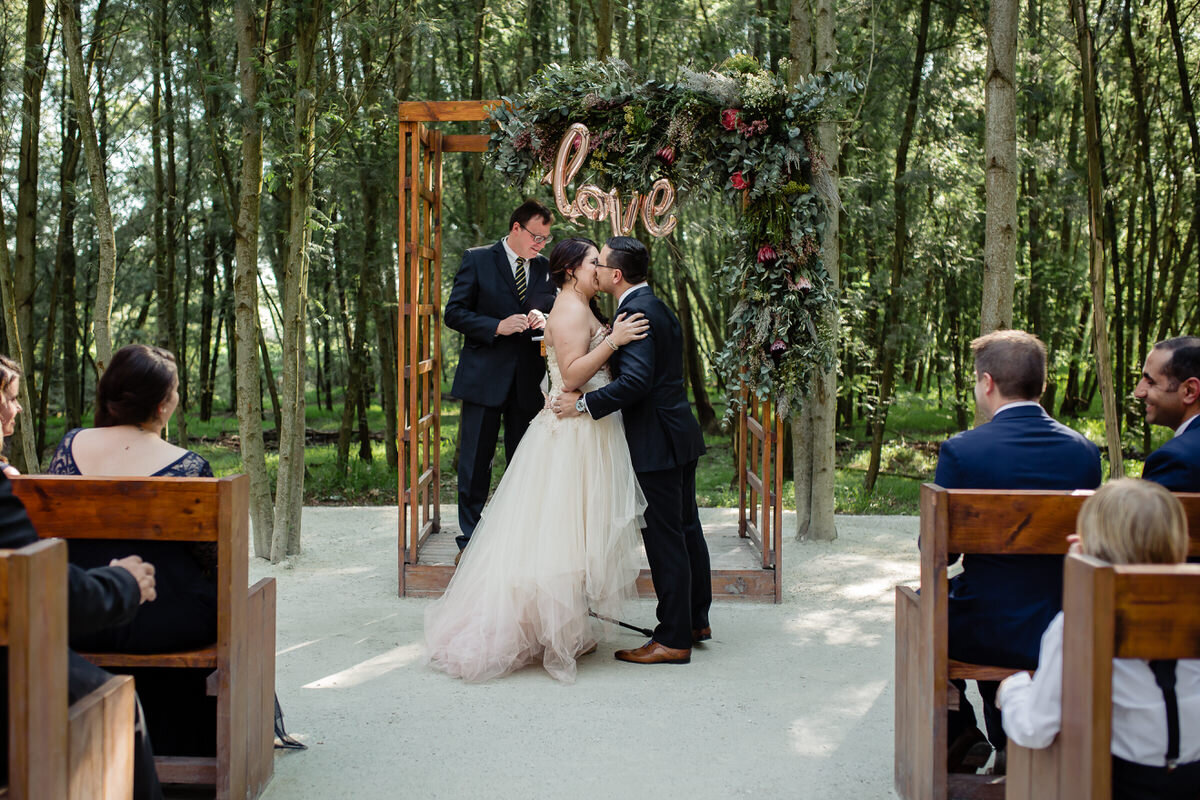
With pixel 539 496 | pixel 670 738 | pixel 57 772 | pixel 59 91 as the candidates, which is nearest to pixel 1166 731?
pixel 670 738

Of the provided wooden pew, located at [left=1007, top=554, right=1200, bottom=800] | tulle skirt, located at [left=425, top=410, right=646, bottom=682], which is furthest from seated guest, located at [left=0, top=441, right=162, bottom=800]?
wooden pew, located at [left=1007, top=554, right=1200, bottom=800]

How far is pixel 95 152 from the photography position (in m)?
6.35

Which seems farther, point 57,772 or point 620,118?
point 620,118

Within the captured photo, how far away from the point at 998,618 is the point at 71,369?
14189mm

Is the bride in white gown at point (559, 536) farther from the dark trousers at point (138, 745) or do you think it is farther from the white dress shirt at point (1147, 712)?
the white dress shirt at point (1147, 712)

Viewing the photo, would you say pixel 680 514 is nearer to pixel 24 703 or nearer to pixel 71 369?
pixel 24 703

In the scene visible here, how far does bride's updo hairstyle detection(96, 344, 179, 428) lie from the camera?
3.09 metres

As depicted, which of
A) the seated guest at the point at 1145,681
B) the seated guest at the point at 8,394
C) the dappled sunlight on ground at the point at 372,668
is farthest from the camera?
the dappled sunlight on ground at the point at 372,668

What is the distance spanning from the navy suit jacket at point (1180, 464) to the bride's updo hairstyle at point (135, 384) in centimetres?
284

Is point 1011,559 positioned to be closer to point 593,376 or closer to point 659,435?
point 659,435

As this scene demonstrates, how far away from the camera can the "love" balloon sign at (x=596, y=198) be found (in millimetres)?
5824

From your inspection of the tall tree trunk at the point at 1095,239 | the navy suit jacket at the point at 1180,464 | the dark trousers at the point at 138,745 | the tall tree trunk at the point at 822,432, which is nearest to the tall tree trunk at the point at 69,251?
the tall tree trunk at the point at 822,432

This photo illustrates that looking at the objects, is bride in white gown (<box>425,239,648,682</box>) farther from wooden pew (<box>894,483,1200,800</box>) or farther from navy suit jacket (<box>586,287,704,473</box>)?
wooden pew (<box>894,483,1200,800</box>)

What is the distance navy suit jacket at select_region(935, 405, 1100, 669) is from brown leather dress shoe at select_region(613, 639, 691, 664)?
69.1 inches
